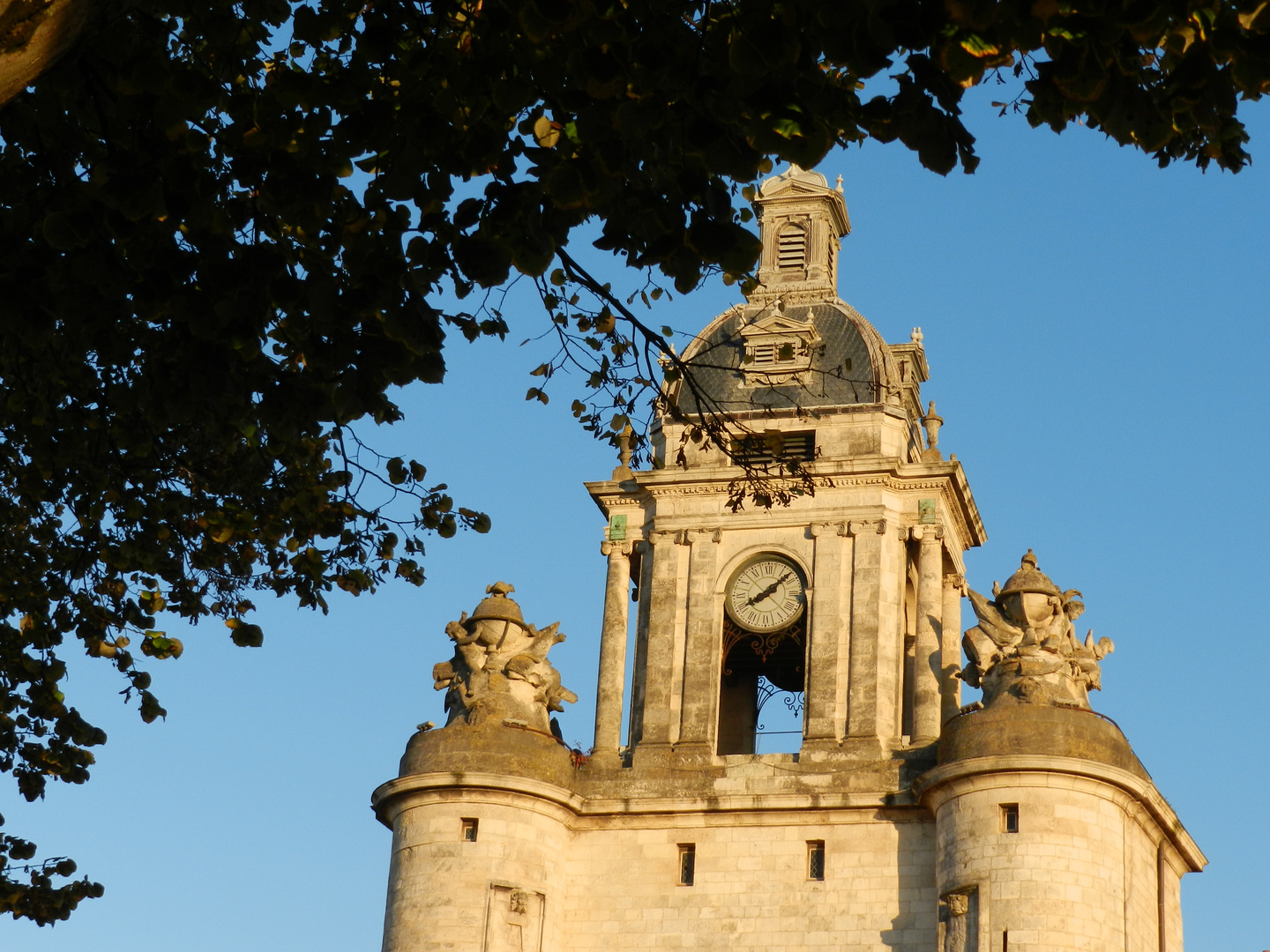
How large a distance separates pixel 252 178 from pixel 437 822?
984 inches

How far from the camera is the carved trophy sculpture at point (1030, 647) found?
122 ft

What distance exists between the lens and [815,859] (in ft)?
123

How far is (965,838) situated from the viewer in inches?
1405

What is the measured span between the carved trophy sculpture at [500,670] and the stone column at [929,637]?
6083 millimetres

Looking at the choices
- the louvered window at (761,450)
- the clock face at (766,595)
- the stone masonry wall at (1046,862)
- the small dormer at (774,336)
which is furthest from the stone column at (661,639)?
the louvered window at (761,450)

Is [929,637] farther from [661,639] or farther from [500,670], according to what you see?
[500,670]

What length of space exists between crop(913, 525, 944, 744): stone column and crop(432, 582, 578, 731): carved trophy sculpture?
608 cm

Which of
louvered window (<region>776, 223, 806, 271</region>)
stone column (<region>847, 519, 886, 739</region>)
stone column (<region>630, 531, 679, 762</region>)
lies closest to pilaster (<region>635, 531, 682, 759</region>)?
stone column (<region>630, 531, 679, 762</region>)

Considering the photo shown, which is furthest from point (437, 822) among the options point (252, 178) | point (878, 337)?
point (252, 178)

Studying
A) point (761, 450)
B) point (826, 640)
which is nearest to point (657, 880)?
point (826, 640)

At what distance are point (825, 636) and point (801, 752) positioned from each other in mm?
2177

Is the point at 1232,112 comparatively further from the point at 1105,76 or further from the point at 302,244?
the point at 302,244

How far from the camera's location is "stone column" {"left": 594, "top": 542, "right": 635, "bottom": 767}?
39656mm

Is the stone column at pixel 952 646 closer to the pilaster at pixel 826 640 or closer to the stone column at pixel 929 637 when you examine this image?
the stone column at pixel 929 637
